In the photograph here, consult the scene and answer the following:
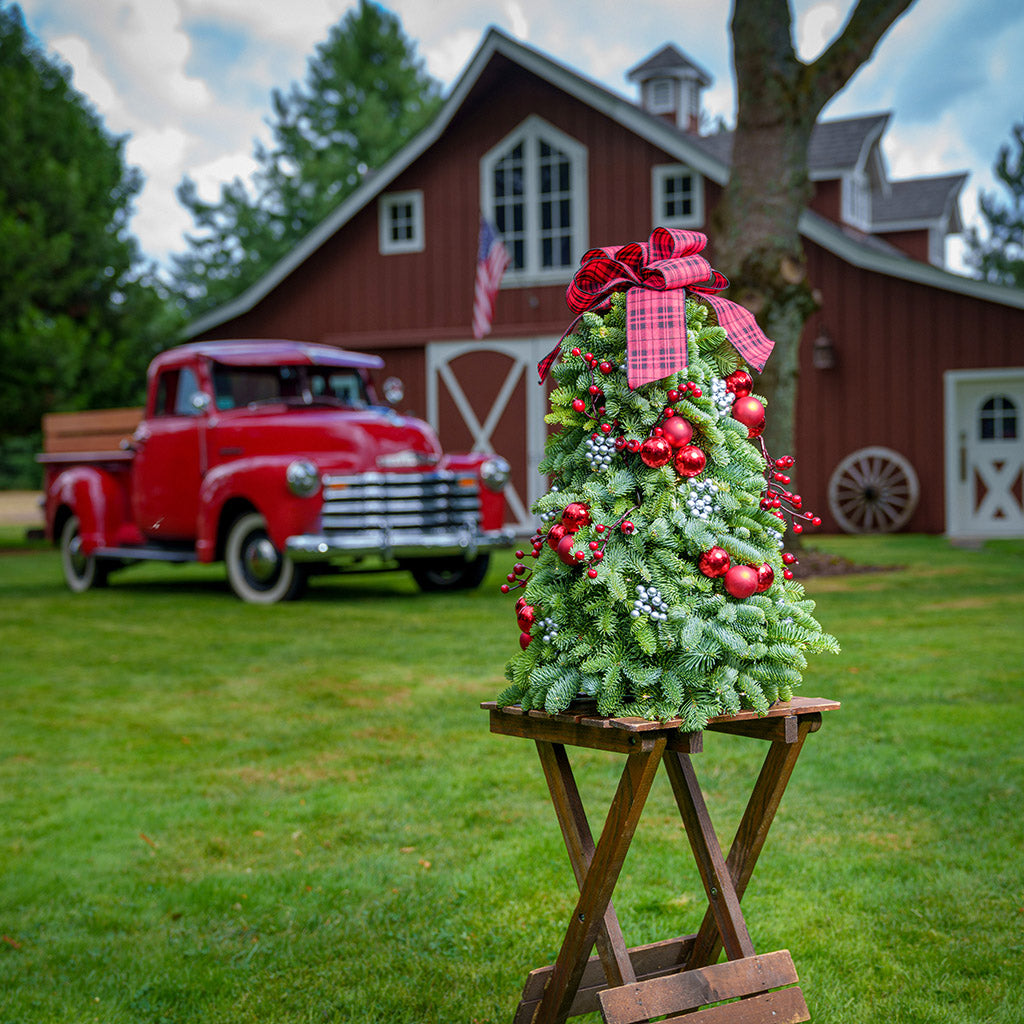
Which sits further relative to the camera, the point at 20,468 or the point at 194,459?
the point at 20,468

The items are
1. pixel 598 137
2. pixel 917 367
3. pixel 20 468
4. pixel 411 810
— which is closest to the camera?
pixel 411 810

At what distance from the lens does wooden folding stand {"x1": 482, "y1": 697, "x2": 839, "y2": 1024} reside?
237 cm

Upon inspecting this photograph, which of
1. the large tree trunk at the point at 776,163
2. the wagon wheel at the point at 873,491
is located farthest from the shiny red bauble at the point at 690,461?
the wagon wheel at the point at 873,491

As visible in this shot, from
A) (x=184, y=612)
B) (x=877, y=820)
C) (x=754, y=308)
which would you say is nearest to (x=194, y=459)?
(x=184, y=612)

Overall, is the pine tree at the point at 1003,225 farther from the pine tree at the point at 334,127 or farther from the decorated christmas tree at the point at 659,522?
the decorated christmas tree at the point at 659,522

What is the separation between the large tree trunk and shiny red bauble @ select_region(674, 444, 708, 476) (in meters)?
8.49

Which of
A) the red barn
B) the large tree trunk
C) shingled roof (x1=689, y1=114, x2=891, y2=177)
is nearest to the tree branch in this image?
the large tree trunk

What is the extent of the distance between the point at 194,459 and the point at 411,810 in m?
7.10

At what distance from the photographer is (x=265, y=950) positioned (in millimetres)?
3318

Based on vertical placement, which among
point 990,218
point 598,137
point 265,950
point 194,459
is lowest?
point 265,950

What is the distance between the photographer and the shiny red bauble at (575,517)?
2453 millimetres

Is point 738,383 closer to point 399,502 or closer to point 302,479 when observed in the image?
point 302,479

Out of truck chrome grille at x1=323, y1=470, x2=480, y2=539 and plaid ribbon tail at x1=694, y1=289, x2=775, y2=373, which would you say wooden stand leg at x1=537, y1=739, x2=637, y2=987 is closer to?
plaid ribbon tail at x1=694, y1=289, x2=775, y2=373

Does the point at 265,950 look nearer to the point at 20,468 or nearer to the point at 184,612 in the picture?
the point at 184,612
